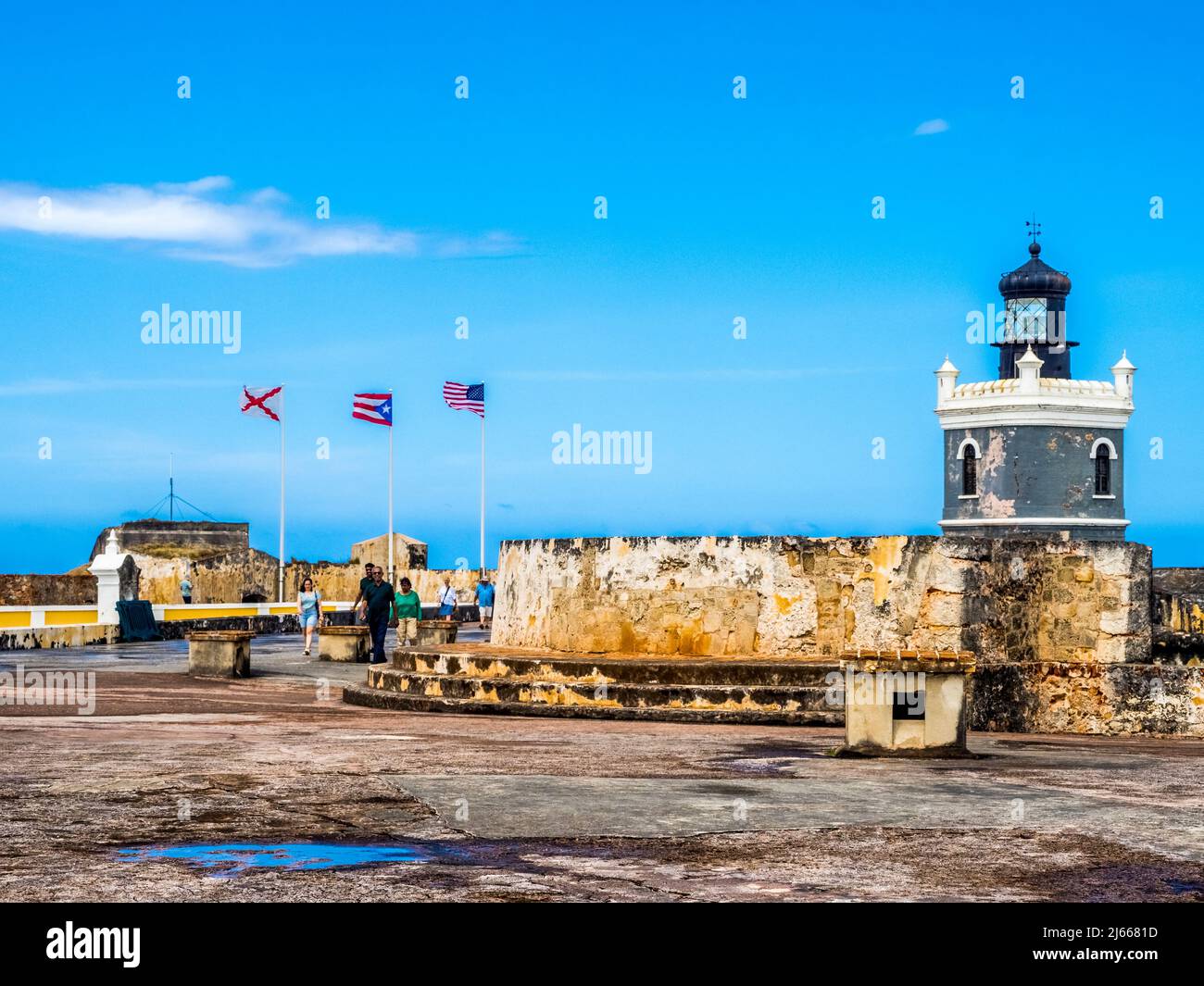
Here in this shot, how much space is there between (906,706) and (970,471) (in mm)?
45772

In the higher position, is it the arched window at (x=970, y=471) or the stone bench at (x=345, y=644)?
the arched window at (x=970, y=471)

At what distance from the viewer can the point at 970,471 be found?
54.8 meters

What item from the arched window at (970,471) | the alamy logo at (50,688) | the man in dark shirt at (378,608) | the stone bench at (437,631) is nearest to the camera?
the alamy logo at (50,688)

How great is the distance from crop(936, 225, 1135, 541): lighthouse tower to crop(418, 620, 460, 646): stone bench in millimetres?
33264

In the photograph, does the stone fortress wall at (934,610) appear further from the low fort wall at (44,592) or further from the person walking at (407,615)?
the low fort wall at (44,592)

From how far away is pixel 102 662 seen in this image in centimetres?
2144

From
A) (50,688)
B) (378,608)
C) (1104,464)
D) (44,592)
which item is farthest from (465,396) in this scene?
(1104,464)

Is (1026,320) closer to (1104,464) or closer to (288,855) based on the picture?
(1104,464)

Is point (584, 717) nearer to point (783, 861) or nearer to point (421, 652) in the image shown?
point (421, 652)

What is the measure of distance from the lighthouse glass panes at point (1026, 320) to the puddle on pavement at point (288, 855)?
55363 mm
